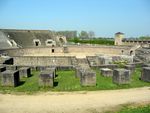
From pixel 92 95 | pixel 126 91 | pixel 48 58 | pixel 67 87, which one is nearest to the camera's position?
pixel 92 95

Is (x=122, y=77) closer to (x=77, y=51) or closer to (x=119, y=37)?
(x=77, y=51)

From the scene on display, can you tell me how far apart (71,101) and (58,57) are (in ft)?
45.9

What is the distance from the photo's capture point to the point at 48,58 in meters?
24.4

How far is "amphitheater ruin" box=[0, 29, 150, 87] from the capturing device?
46.9ft

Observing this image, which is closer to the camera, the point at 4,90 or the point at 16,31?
the point at 4,90

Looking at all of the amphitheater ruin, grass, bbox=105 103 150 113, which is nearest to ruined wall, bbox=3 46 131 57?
the amphitheater ruin

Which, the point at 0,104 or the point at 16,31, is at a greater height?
the point at 16,31

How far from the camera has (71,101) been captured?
10.9 meters

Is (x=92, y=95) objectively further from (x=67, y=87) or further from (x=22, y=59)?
(x=22, y=59)

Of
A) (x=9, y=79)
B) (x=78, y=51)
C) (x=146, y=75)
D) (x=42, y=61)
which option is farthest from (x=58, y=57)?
(x=78, y=51)

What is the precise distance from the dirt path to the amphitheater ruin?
183cm

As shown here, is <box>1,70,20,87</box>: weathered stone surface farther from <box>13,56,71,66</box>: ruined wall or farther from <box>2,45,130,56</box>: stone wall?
<box>2,45,130,56</box>: stone wall

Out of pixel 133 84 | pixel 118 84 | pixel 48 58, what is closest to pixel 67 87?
pixel 118 84

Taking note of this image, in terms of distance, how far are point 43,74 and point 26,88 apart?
4.05 feet
